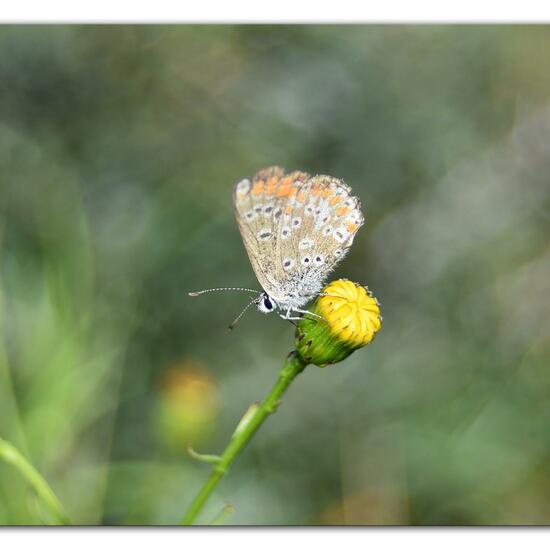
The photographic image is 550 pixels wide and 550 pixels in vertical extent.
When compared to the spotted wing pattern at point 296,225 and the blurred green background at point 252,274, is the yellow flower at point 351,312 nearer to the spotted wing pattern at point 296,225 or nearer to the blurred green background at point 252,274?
the spotted wing pattern at point 296,225

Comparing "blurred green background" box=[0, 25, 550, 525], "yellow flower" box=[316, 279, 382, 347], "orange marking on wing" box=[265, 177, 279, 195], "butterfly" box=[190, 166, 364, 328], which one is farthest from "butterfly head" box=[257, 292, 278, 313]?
"blurred green background" box=[0, 25, 550, 525]

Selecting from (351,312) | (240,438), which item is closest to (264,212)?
(351,312)

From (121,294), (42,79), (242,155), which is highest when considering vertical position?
(42,79)

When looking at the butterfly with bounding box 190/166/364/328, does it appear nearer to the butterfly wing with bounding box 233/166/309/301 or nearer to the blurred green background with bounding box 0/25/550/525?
the butterfly wing with bounding box 233/166/309/301

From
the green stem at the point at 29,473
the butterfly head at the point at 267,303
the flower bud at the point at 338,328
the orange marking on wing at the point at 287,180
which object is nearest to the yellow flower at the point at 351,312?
the flower bud at the point at 338,328

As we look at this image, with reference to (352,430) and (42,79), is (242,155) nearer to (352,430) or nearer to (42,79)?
(42,79)

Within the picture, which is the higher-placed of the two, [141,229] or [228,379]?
[141,229]

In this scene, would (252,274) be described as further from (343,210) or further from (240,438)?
Result: (240,438)
